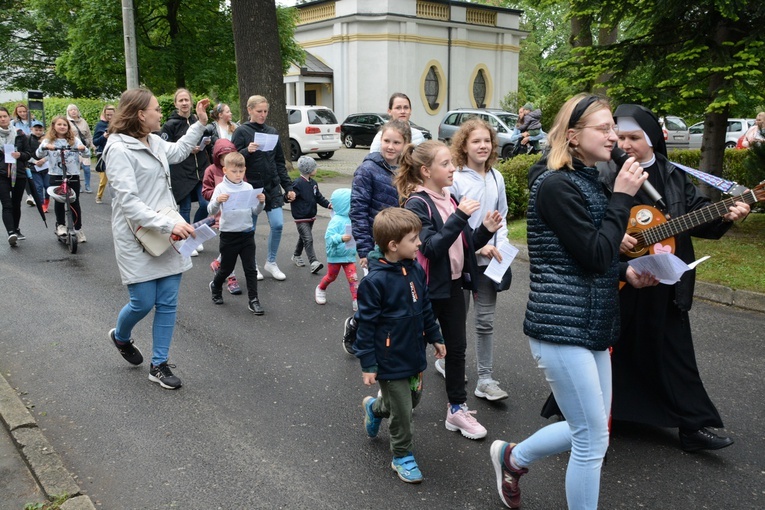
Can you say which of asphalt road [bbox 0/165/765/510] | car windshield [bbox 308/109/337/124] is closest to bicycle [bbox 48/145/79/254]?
asphalt road [bbox 0/165/765/510]

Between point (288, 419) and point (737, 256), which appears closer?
point (288, 419)

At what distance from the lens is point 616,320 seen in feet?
10.6

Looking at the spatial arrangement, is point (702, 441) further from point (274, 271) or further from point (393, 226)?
point (274, 271)

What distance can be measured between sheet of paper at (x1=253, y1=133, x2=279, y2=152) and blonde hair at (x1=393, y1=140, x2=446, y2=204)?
3.85 metres

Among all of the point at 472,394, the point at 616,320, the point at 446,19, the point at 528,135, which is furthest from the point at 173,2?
the point at 616,320

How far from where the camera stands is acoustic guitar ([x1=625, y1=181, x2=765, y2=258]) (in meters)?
3.77

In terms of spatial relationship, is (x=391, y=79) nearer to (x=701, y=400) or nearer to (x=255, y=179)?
(x=255, y=179)

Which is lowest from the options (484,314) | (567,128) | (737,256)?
(737,256)

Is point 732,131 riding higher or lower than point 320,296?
higher

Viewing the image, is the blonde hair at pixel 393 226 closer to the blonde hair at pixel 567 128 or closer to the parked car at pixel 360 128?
the blonde hair at pixel 567 128

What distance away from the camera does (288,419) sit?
15.8 feet

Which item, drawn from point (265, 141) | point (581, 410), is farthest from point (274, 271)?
point (581, 410)

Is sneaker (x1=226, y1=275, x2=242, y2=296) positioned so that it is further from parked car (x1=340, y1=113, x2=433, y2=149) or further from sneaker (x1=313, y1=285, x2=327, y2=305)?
parked car (x1=340, y1=113, x2=433, y2=149)

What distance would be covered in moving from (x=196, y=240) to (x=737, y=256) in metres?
6.58
